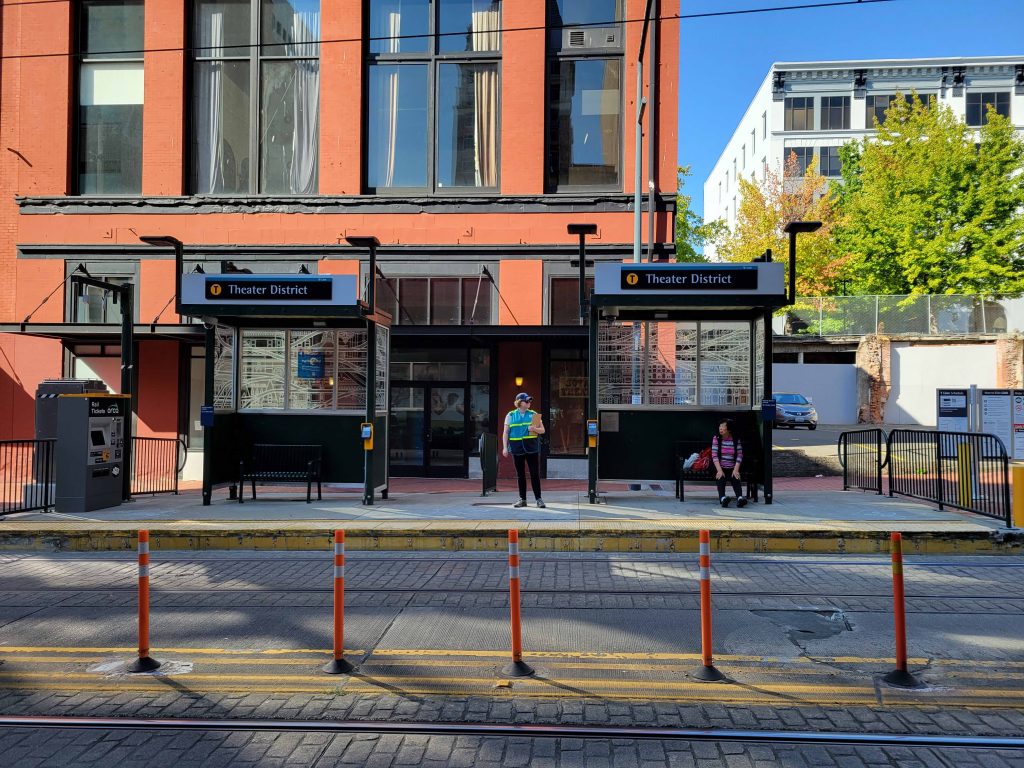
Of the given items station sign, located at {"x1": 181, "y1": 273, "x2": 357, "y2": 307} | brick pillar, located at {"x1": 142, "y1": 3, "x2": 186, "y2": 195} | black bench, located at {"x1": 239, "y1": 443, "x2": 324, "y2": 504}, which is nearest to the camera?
station sign, located at {"x1": 181, "y1": 273, "x2": 357, "y2": 307}

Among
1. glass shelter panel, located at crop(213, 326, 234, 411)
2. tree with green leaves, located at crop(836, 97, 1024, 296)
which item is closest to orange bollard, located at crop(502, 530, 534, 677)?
glass shelter panel, located at crop(213, 326, 234, 411)

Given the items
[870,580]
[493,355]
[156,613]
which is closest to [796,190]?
[493,355]

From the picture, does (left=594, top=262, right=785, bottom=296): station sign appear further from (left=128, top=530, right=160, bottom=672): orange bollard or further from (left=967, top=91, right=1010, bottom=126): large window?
(left=967, top=91, right=1010, bottom=126): large window

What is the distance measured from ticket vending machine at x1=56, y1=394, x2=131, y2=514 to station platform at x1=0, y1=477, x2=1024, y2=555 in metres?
0.34

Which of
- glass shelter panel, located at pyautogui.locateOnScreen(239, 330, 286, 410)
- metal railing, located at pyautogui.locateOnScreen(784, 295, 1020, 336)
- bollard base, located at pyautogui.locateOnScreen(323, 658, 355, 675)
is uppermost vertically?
metal railing, located at pyautogui.locateOnScreen(784, 295, 1020, 336)

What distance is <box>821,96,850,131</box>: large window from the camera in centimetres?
5209

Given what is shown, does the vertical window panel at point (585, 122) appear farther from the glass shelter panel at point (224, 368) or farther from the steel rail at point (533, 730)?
the steel rail at point (533, 730)

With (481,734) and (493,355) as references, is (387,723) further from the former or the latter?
(493,355)

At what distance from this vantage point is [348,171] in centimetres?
1898

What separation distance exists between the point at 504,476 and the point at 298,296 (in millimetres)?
8167

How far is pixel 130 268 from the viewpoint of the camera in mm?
19031

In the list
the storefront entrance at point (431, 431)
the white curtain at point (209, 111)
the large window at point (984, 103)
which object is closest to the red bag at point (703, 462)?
the storefront entrance at point (431, 431)

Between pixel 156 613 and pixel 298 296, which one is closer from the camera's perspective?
pixel 156 613

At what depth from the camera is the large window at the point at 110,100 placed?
64.2ft
